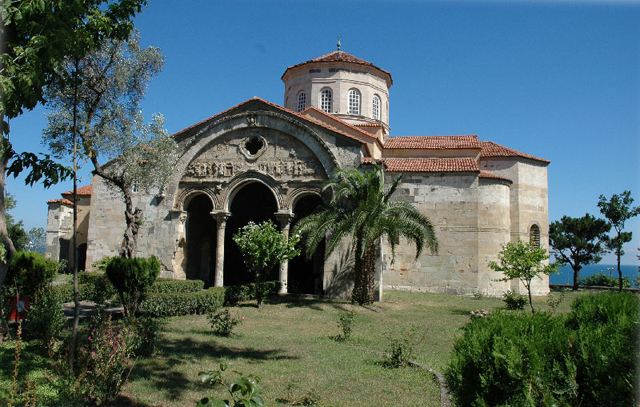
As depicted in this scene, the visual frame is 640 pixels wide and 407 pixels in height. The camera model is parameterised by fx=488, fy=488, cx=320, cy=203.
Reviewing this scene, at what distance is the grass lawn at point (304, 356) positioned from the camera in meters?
7.34

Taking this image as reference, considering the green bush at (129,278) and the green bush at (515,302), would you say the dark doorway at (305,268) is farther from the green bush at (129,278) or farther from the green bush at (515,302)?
the green bush at (129,278)

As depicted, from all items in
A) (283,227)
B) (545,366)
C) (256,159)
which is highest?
(256,159)

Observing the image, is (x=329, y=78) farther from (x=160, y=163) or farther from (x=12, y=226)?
(x=12, y=226)

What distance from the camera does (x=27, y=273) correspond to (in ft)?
42.8

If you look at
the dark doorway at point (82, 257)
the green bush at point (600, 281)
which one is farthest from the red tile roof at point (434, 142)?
the dark doorway at point (82, 257)

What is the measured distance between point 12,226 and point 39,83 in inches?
960

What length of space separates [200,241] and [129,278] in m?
10.5

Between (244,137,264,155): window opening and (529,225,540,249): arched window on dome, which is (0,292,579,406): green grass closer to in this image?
(244,137,264,155): window opening

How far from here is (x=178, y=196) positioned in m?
20.8

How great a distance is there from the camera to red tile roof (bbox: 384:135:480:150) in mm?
24797

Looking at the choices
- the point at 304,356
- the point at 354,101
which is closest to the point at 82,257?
the point at 354,101

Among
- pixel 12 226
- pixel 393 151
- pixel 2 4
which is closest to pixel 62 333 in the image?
pixel 2 4

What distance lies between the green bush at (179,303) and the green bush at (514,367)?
1001 cm

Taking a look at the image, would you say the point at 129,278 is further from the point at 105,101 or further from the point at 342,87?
the point at 342,87
